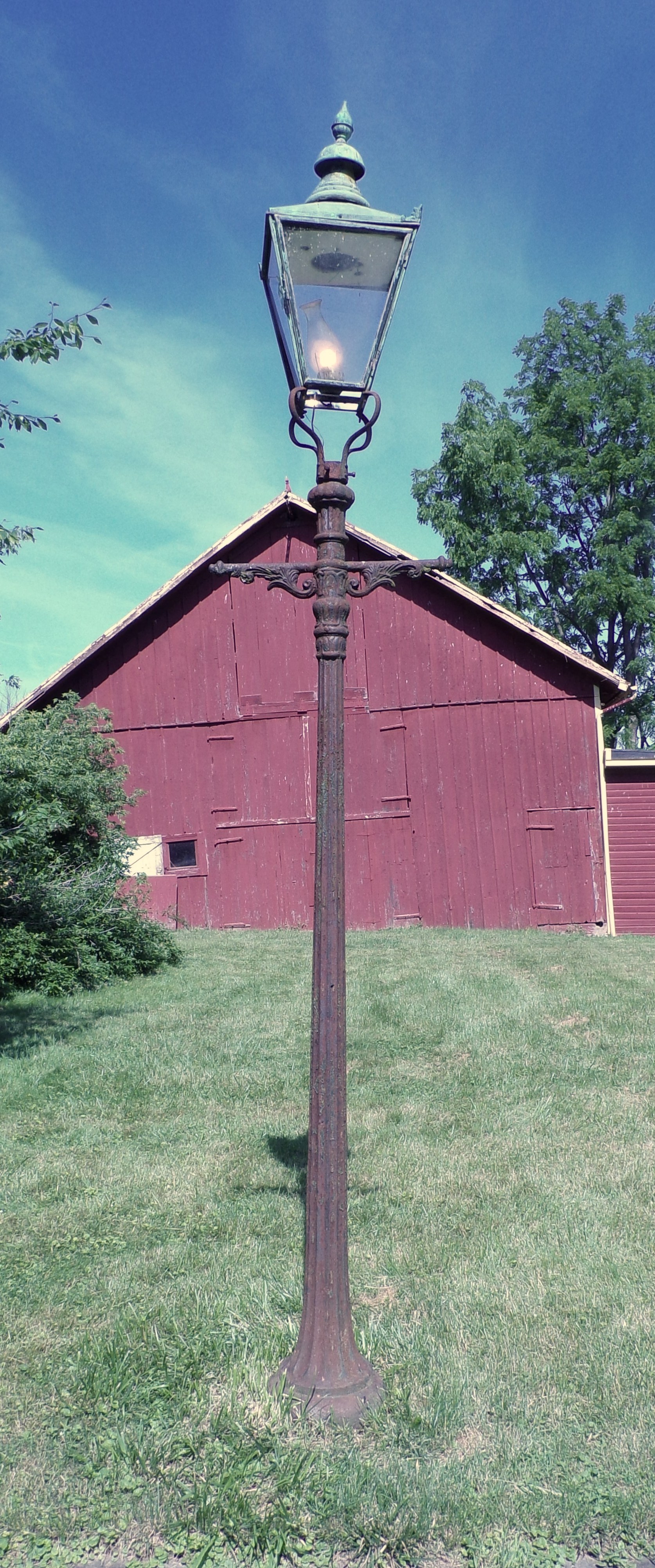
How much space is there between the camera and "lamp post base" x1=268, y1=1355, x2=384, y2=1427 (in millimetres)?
3109

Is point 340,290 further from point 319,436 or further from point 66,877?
point 66,877

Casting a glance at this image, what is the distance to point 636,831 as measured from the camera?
1523 cm

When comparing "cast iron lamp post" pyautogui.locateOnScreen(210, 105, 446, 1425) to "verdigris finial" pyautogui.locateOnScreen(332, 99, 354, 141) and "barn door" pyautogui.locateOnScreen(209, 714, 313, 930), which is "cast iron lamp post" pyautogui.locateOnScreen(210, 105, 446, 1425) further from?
Result: "barn door" pyautogui.locateOnScreen(209, 714, 313, 930)

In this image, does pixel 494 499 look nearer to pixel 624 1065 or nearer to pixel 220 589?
pixel 220 589

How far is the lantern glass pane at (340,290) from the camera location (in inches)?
127

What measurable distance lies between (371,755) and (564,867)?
3347mm

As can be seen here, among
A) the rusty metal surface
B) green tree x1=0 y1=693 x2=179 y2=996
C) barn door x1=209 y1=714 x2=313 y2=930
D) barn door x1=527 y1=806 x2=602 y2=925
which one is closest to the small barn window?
barn door x1=209 y1=714 x2=313 y2=930

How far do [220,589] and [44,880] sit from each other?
282 inches

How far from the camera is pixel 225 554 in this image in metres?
15.4

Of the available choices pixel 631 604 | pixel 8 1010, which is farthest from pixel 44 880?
pixel 631 604

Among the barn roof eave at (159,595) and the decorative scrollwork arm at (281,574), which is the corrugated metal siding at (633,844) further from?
the decorative scrollwork arm at (281,574)

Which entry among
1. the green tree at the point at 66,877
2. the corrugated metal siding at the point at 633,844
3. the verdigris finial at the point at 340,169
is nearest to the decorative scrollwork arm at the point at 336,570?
the verdigris finial at the point at 340,169

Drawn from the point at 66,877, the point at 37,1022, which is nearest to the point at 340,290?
the point at 37,1022

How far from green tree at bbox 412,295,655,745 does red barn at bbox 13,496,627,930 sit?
11268mm
